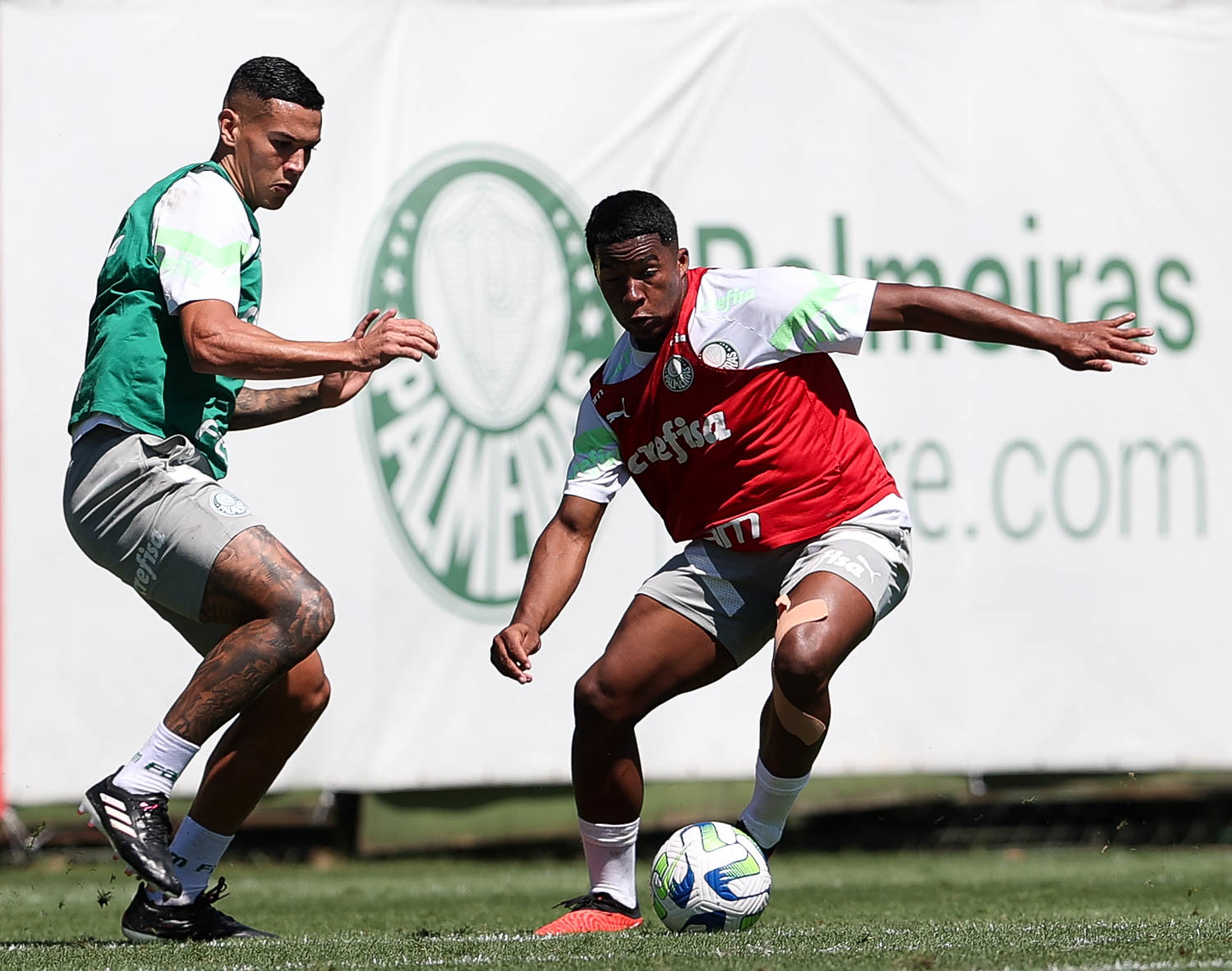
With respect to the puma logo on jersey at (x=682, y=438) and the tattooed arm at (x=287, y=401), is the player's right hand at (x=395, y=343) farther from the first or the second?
the puma logo on jersey at (x=682, y=438)

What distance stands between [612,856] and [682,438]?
1.25 metres

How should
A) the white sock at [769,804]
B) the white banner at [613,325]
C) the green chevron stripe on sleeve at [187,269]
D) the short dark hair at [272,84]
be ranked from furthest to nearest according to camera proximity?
the white banner at [613,325]
the white sock at [769,804]
the short dark hair at [272,84]
the green chevron stripe on sleeve at [187,269]

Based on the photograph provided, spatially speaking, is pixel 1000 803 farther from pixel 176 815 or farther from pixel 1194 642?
pixel 176 815

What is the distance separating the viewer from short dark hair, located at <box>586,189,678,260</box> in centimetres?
475

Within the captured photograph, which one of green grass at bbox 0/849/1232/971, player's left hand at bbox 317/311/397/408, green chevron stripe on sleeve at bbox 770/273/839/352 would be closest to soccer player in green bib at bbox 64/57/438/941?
player's left hand at bbox 317/311/397/408

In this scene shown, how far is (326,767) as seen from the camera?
716 centimetres

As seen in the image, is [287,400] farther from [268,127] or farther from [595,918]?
[595,918]

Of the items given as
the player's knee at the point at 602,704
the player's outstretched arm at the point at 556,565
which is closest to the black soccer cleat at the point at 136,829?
the player's outstretched arm at the point at 556,565

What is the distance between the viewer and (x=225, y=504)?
176 inches

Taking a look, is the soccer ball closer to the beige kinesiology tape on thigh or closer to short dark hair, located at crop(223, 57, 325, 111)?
the beige kinesiology tape on thigh

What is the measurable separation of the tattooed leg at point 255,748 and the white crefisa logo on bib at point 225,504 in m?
0.49

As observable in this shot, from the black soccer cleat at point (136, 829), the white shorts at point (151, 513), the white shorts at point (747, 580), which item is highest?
the white shorts at point (151, 513)

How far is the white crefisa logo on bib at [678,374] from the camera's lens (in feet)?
15.9

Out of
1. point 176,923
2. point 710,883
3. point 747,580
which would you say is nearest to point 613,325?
point 747,580
